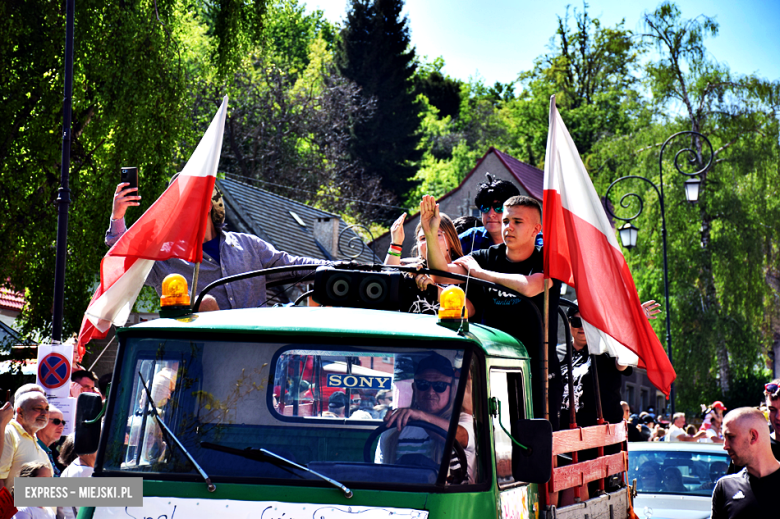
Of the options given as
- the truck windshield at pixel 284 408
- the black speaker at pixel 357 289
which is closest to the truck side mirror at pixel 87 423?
the truck windshield at pixel 284 408

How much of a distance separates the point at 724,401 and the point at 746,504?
99.3 ft

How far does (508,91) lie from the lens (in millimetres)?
82250

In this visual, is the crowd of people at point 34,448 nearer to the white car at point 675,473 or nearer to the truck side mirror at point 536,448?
the truck side mirror at point 536,448

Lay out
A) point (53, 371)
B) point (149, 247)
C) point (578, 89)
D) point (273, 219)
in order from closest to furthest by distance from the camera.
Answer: point (149, 247)
point (53, 371)
point (273, 219)
point (578, 89)

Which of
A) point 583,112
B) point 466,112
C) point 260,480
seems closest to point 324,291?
point 260,480

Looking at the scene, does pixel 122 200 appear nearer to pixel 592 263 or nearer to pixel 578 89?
pixel 592 263

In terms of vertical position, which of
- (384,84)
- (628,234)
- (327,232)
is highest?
(384,84)

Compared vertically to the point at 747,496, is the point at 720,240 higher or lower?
higher

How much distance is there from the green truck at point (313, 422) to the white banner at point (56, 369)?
5.88m

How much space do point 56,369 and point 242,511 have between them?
22.2 feet

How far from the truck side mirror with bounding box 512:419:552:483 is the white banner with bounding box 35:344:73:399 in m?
6.85

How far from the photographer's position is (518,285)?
16.9ft

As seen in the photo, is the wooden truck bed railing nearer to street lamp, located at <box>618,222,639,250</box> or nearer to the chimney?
street lamp, located at <box>618,222,639,250</box>

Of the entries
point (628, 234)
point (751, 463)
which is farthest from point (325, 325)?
point (628, 234)
